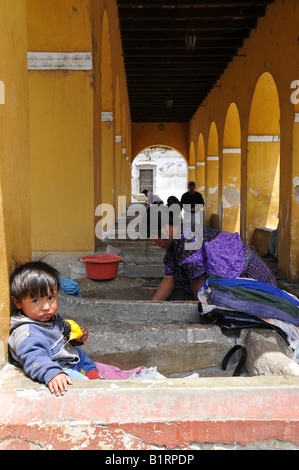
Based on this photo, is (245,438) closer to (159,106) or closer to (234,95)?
(234,95)

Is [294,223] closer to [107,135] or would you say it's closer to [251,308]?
[107,135]

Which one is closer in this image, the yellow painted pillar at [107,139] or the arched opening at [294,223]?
the arched opening at [294,223]

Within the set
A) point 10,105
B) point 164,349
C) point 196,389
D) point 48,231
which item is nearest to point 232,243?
point 164,349

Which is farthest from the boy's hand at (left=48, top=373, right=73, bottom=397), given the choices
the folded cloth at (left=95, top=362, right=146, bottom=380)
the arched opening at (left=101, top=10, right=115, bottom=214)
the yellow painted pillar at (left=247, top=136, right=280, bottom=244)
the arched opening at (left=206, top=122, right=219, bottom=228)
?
the arched opening at (left=206, top=122, right=219, bottom=228)

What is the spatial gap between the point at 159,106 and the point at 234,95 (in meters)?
6.78

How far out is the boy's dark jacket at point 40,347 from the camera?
5.86ft

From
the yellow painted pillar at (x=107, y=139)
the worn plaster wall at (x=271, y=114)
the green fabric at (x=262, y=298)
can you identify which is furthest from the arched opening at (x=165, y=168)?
the green fabric at (x=262, y=298)

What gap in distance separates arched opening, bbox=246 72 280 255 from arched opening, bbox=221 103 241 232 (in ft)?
9.38

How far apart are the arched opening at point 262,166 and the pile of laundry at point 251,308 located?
605cm

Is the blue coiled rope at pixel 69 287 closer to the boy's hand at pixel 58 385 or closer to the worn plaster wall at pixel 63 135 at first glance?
the worn plaster wall at pixel 63 135

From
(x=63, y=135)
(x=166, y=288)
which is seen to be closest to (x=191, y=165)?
(x=63, y=135)

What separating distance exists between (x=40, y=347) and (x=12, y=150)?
2.98 ft

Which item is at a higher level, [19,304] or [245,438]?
[19,304]

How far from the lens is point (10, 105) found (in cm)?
197
